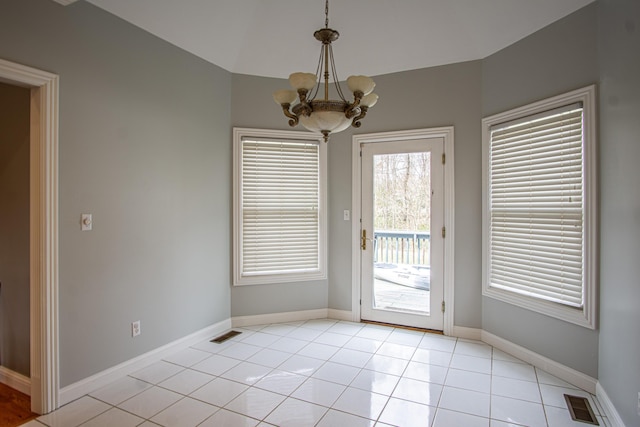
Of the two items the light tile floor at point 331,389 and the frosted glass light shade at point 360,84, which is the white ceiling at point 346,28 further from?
the light tile floor at point 331,389

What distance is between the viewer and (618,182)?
2244mm

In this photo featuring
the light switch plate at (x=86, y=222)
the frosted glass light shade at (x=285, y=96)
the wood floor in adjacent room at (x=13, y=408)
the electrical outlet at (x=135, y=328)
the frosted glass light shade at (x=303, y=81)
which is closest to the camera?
the frosted glass light shade at (x=303, y=81)

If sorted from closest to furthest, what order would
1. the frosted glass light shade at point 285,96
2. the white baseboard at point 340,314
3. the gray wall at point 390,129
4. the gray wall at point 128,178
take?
the frosted glass light shade at point 285,96, the gray wall at point 128,178, the gray wall at point 390,129, the white baseboard at point 340,314

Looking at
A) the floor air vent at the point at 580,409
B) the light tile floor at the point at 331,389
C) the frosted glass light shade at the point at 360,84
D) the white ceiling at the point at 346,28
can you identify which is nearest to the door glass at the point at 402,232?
the light tile floor at the point at 331,389

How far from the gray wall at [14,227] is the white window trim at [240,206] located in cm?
184

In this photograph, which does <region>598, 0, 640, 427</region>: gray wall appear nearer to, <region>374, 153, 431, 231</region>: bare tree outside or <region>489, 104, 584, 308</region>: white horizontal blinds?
<region>489, 104, 584, 308</region>: white horizontal blinds

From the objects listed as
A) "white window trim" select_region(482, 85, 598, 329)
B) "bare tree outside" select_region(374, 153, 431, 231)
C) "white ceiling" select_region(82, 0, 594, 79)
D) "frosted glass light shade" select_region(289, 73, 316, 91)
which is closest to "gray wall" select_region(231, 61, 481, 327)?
"white ceiling" select_region(82, 0, 594, 79)

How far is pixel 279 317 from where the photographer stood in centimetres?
416

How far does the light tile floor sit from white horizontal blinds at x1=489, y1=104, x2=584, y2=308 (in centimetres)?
77

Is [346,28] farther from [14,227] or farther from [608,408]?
[608,408]

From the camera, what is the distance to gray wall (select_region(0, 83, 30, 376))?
8.27ft

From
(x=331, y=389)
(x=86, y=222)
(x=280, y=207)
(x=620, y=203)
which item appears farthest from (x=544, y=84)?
(x=86, y=222)

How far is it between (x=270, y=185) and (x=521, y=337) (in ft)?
9.58

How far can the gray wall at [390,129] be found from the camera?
361cm
